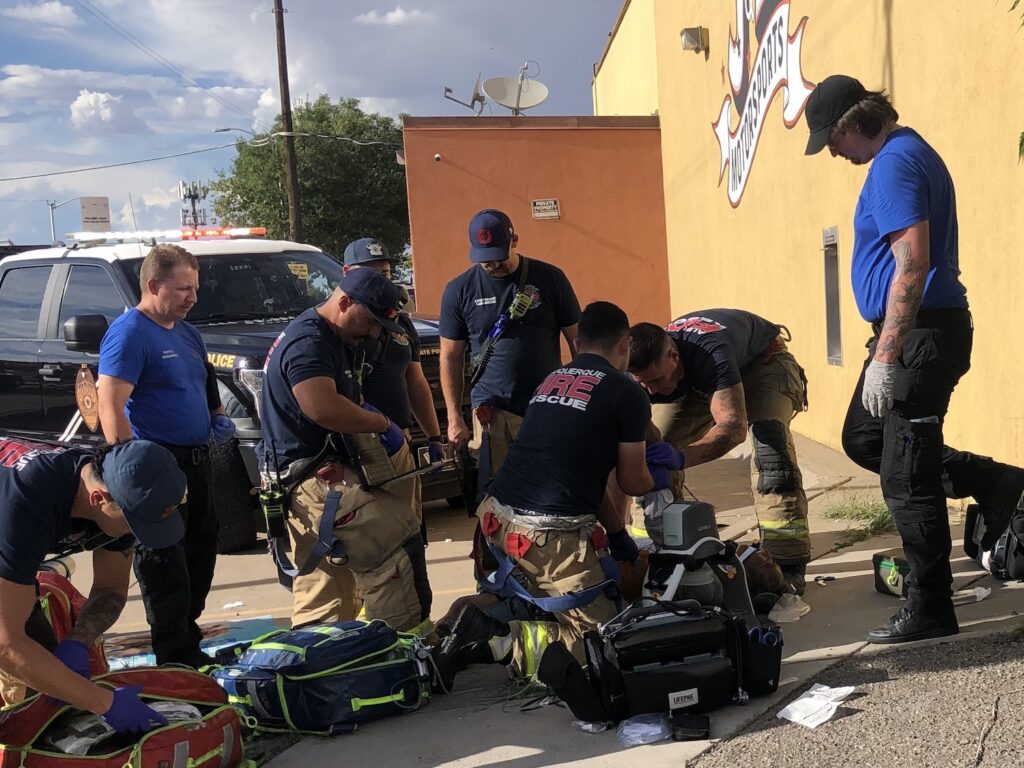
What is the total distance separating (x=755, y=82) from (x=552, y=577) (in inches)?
282

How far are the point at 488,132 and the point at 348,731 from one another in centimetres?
1267

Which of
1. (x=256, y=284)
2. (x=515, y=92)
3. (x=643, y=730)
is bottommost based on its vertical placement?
(x=643, y=730)

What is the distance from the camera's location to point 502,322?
16.7ft

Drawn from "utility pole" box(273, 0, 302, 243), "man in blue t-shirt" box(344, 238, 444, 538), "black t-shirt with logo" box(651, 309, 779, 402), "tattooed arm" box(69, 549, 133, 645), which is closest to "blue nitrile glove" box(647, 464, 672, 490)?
"black t-shirt with logo" box(651, 309, 779, 402)

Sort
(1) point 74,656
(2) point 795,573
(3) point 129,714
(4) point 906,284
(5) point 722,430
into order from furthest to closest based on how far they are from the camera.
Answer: (2) point 795,573, (5) point 722,430, (4) point 906,284, (1) point 74,656, (3) point 129,714

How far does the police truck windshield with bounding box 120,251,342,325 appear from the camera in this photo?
6699 millimetres

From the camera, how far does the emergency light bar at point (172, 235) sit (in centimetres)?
734

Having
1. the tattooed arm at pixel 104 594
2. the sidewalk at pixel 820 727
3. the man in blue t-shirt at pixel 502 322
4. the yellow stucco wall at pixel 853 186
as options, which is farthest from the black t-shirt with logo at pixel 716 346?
the tattooed arm at pixel 104 594

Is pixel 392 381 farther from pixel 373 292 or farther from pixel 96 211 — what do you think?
pixel 96 211

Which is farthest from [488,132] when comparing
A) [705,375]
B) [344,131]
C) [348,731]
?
[344,131]

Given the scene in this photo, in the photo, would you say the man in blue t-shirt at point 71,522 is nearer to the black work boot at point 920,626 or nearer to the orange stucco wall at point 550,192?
the black work boot at point 920,626

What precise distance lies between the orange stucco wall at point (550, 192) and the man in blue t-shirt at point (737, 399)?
10.4m

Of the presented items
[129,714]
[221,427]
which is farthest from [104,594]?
[221,427]

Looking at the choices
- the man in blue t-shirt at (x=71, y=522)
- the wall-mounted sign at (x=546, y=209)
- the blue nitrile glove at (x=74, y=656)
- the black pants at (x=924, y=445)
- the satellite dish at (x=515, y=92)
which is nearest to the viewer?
the man in blue t-shirt at (x=71, y=522)
